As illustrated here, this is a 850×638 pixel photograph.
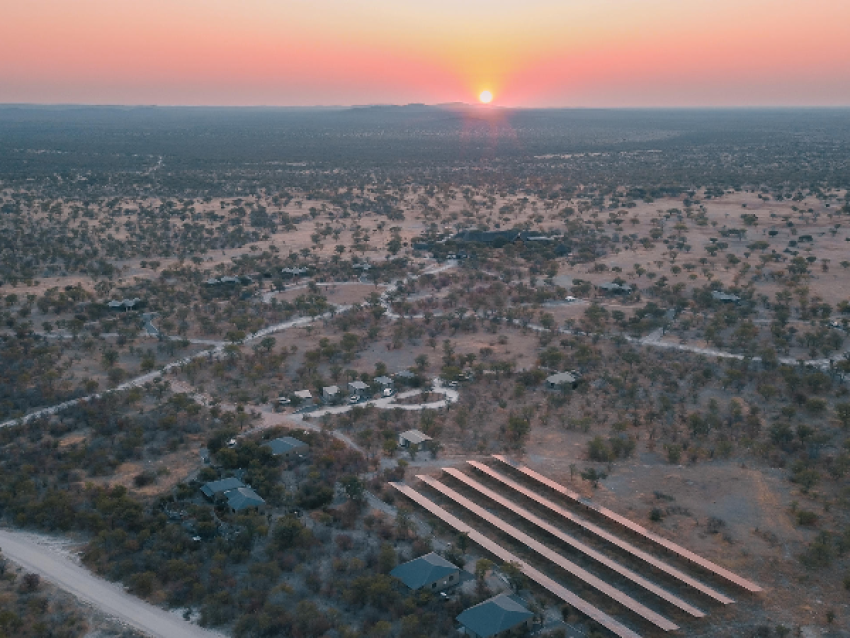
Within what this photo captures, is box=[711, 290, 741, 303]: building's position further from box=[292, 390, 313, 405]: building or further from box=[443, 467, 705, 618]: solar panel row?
box=[292, 390, 313, 405]: building

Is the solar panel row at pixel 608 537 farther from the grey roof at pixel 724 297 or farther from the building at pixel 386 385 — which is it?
the grey roof at pixel 724 297

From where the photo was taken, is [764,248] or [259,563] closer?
[259,563]

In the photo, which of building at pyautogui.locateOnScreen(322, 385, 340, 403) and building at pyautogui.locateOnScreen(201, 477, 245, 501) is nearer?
building at pyautogui.locateOnScreen(201, 477, 245, 501)

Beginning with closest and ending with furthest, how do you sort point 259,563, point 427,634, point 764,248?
point 427,634 → point 259,563 → point 764,248

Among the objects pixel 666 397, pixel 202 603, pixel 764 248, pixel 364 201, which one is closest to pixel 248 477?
pixel 202 603

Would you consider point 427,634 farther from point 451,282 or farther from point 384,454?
point 451,282

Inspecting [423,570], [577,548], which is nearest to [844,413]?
[577,548]

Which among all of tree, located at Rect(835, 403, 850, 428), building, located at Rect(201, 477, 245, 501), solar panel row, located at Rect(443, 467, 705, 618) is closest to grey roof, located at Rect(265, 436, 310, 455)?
building, located at Rect(201, 477, 245, 501)
